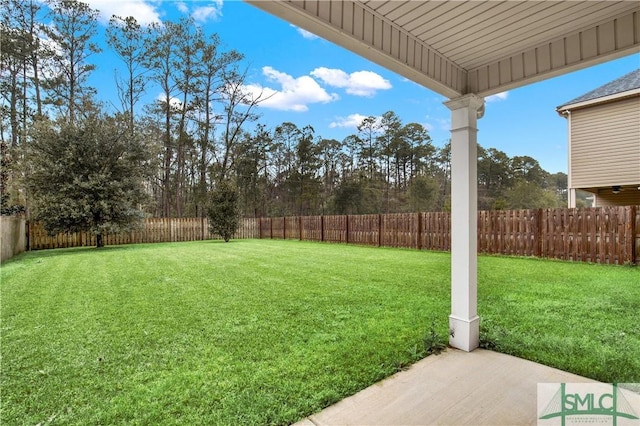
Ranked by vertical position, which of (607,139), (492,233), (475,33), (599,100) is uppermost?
(599,100)

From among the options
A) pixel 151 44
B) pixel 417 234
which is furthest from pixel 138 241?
pixel 417 234

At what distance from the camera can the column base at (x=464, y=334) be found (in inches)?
93.1

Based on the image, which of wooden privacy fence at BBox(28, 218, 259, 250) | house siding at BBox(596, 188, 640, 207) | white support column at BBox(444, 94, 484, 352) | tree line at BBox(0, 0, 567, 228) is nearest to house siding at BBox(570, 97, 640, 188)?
house siding at BBox(596, 188, 640, 207)

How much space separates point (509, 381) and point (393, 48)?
7.04 feet

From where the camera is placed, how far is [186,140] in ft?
60.6

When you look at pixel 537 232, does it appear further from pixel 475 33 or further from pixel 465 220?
pixel 475 33

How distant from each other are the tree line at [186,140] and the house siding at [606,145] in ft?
14.9

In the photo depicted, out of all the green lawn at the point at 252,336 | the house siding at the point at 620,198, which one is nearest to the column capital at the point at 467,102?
the green lawn at the point at 252,336

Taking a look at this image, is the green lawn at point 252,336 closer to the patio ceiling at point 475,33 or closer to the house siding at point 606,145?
the patio ceiling at point 475,33

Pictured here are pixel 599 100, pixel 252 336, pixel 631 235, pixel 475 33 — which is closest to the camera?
pixel 475 33

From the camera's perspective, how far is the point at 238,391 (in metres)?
1.79

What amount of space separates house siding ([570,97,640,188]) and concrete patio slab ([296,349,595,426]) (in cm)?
970

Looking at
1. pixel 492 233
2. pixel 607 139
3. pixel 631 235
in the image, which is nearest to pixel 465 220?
pixel 631 235

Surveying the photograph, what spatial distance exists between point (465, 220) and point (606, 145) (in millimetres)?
9896
